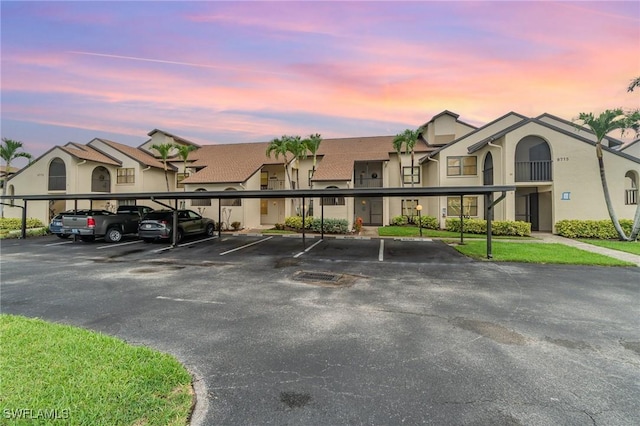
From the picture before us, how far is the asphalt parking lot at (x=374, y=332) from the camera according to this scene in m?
Answer: 2.94

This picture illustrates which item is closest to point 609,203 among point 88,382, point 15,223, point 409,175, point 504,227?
point 504,227

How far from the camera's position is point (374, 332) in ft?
15.5

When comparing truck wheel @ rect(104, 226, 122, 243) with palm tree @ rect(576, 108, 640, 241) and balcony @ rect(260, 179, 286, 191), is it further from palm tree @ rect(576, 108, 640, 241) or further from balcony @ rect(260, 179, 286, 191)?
palm tree @ rect(576, 108, 640, 241)

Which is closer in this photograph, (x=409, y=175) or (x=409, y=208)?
(x=409, y=208)

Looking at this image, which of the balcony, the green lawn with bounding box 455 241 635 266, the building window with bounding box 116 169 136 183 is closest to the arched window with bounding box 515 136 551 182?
the green lawn with bounding box 455 241 635 266

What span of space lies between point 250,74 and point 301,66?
9.54ft

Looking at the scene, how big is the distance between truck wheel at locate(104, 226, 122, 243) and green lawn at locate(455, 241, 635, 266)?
704 inches

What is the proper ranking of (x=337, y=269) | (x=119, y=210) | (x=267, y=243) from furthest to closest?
(x=119, y=210) < (x=267, y=243) < (x=337, y=269)

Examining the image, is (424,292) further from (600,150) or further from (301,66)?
(600,150)

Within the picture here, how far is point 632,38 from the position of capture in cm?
1270

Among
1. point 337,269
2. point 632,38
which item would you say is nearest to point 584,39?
point 632,38

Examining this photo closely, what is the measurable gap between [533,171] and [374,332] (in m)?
20.2

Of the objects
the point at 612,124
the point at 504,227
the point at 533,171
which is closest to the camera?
the point at 612,124

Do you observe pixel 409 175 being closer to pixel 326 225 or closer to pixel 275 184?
pixel 326 225
